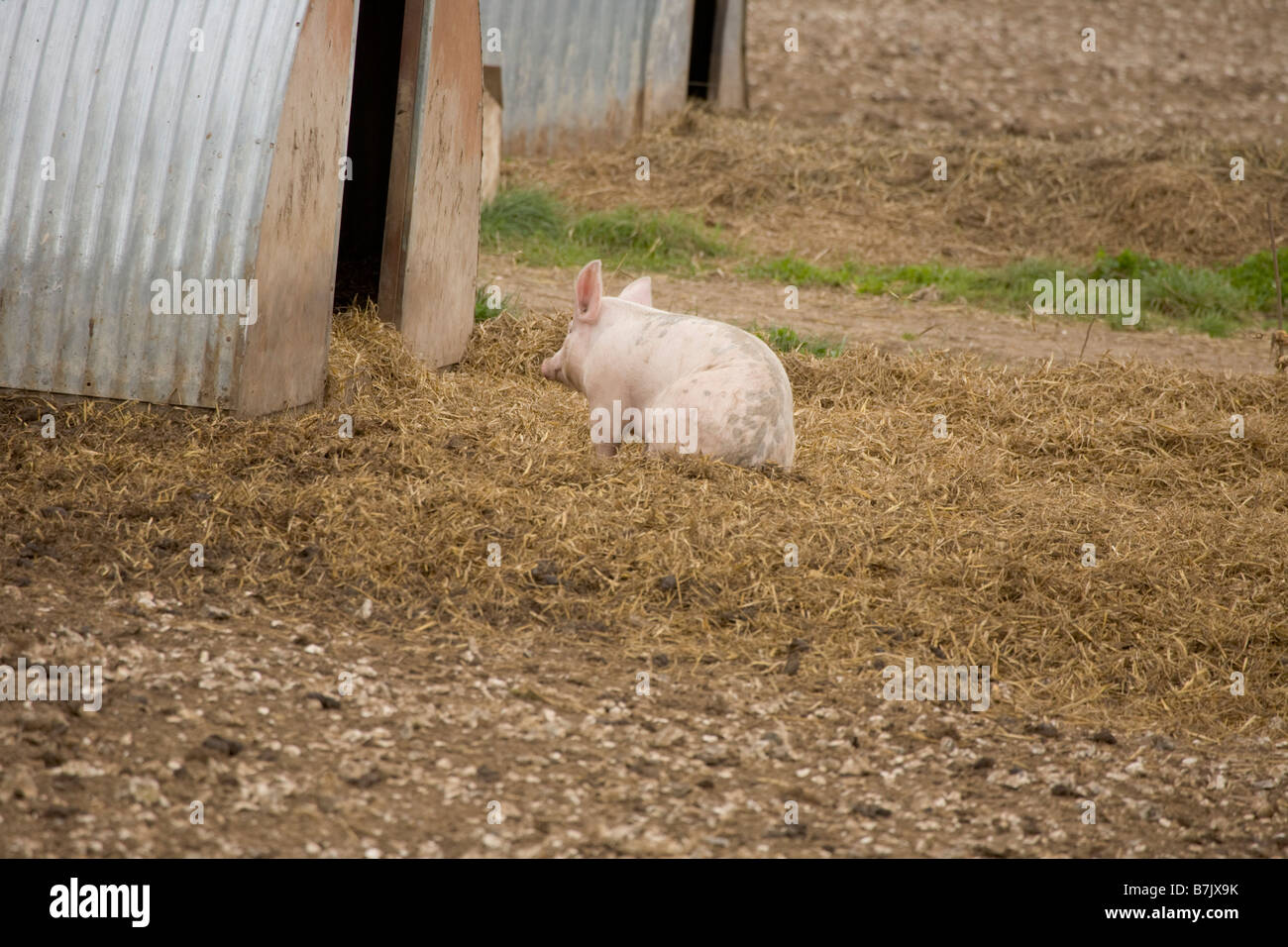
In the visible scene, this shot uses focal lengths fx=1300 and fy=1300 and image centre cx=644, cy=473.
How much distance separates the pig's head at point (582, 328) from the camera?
213 inches

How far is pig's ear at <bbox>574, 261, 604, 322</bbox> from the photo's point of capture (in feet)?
17.7

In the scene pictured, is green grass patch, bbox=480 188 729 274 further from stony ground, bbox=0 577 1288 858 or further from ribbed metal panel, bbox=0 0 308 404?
stony ground, bbox=0 577 1288 858

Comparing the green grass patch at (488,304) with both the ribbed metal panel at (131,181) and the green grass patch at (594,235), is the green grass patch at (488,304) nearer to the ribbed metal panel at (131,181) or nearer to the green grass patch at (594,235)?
the green grass patch at (594,235)

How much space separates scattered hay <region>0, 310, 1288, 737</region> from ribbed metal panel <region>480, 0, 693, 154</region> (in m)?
6.42

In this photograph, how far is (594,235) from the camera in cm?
1032

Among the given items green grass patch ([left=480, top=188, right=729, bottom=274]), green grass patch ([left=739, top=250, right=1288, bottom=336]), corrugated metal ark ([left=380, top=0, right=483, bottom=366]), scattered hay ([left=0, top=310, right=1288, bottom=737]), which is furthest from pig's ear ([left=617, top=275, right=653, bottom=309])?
green grass patch ([left=739, top=250, right=1288, bottom=336])

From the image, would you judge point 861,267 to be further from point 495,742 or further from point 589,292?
point 495,742

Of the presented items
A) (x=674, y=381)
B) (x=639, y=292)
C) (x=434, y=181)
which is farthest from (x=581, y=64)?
(x=674, y=381)

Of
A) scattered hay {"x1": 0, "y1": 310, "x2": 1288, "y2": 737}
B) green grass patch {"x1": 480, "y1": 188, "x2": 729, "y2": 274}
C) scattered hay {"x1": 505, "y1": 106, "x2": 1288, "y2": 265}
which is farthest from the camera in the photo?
scattered hay {"x1": 505, "y1": 106, "x2": 1288, "y2": 265}

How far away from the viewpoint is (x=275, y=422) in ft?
16.6

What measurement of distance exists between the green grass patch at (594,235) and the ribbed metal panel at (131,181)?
4835 mm

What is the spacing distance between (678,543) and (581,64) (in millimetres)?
8679

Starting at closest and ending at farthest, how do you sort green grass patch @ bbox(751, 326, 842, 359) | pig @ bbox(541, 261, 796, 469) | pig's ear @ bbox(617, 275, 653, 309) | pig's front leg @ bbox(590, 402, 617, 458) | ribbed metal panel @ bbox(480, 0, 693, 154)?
pig @ bbox(541, 261, 796, 469), pig's front leg @ bbox(590, 402, 617, 458), pig's ear @ bbox(617, 275, 653, 309), green grass patch @ bbox(751, 326, 842, 359), ribbed metal panel @ bbox(480, 0, 693, 154)
